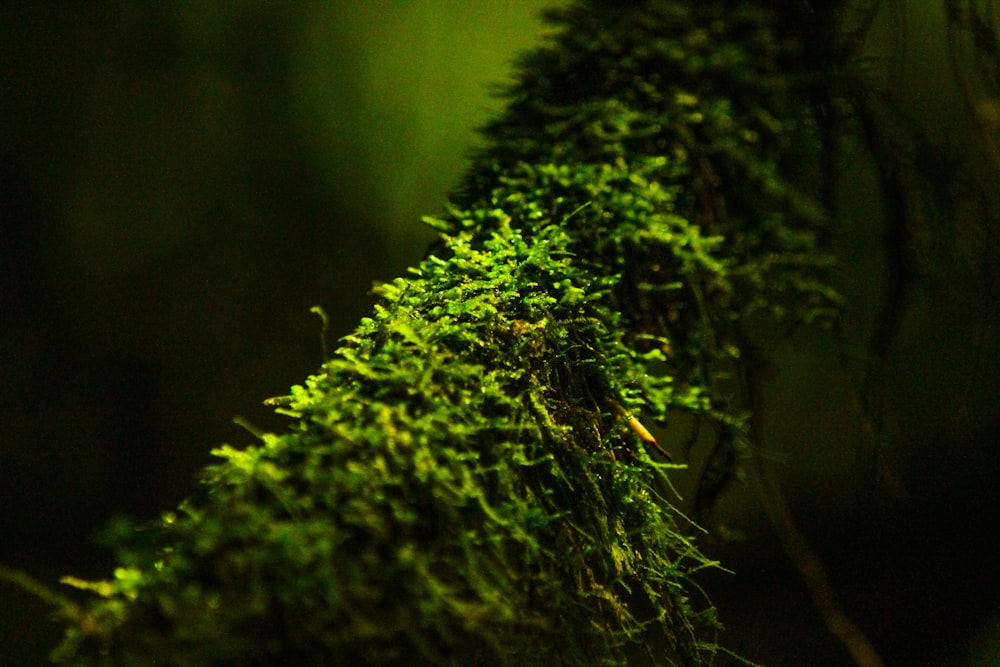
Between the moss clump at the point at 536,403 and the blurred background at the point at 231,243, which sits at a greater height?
the blurred background at the point at 231,243

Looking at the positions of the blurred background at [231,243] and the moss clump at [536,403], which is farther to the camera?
the blurred background at [231,243]

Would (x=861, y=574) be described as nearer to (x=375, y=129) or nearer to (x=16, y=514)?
(x=375, y=129)

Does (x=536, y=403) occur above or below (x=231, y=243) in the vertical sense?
below

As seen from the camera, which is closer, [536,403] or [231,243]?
[536,403]

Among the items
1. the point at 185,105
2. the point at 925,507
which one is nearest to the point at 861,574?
the point at 925,507

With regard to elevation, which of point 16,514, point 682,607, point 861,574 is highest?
point 16,514

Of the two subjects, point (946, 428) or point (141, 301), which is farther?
point (946, 428)
